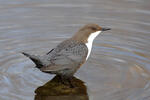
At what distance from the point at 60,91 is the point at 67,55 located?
73 cm

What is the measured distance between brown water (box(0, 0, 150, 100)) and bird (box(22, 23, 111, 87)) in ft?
1.69

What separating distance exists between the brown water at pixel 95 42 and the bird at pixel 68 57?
51cm

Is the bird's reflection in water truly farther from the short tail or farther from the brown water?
the short tail

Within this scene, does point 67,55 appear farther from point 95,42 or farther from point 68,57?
point 95,42

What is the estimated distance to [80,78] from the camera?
7.84 meters

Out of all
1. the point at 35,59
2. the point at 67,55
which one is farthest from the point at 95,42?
the point at 35,59

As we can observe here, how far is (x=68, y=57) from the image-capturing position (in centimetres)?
738

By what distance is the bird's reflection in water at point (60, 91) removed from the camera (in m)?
7.30

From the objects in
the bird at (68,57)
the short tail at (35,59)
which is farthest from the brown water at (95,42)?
the short tail at (35,59)

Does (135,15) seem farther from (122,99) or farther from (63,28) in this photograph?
(122,99)

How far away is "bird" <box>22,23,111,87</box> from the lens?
23.2ft

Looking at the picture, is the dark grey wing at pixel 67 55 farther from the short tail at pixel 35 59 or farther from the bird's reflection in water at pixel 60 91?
the bird's reflection in water at pixel 60 91

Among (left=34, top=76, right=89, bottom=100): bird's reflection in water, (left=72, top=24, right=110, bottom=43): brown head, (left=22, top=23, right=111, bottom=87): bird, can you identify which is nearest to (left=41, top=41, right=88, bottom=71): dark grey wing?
(left=22, top=23, right=111, bottom=87): bird

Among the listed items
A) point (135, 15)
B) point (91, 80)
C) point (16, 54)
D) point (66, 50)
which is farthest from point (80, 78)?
point (135, 15)
